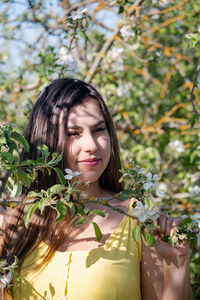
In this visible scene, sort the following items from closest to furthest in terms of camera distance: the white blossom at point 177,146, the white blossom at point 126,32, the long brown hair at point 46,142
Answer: the long brown hair at point 46,142 → the white blossom at point 126,32 → the white blossom at point 177,146

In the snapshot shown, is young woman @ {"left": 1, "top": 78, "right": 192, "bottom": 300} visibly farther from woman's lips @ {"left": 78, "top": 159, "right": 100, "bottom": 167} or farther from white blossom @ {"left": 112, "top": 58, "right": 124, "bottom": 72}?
white blossom @ {"left": 112, "top": 58, "right": 124, "bottom": 72}

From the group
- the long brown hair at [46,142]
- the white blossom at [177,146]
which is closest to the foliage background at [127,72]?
the white blossom at [177,146]

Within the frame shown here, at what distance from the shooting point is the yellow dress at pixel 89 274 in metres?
1.54

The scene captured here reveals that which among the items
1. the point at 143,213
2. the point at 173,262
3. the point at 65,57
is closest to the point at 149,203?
A: the point at 143,213

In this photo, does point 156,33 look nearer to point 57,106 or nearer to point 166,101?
point 166,101

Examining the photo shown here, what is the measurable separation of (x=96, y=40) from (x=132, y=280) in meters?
2.37

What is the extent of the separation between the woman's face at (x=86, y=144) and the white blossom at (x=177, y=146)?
6.20 feet

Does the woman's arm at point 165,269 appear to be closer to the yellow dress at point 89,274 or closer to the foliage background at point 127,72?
the yellow dress at point 89,274

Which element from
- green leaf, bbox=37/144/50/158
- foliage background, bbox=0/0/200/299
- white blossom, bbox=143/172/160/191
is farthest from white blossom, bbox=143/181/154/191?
foliage background, bbox=0/0/200/299

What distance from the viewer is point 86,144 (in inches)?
62.5

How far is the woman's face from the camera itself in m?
1.60

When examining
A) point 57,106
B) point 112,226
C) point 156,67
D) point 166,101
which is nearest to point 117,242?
point 112,226

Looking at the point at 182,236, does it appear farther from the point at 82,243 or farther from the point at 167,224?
the point at 82,243

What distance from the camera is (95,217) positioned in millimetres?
1790
